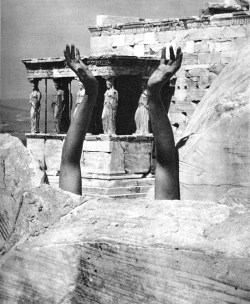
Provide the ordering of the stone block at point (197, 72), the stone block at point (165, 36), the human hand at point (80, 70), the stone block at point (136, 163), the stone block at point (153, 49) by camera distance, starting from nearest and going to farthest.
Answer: the human hand at point (80, 70) → the stone block at point (136, 163) → the stone block at point (197, 72) → the stone block at point (165, 36) → the stone block at point (153, 49)

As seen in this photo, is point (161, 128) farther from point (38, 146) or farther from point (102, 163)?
point (38, 146)

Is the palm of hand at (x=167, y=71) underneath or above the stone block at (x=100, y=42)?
underneath

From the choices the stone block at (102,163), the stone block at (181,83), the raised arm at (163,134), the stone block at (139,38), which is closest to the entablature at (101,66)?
the stone block at (181,83)

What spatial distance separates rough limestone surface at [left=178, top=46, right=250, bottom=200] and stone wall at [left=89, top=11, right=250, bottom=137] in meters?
10.3

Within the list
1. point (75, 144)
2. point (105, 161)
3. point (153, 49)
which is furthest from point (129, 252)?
point (153, 49)

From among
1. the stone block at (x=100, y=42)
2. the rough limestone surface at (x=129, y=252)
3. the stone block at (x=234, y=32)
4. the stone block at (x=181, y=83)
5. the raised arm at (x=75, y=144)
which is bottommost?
the rough limestone surface at (x=129, y=252)

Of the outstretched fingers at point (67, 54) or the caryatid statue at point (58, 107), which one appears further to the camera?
the caryatid statue at point (58, 107)

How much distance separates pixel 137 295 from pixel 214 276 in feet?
1.83

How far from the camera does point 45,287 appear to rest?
5230mm

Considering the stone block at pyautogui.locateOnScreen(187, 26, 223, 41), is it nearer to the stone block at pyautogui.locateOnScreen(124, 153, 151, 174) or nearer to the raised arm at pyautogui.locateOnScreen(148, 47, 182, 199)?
the stone block at pyautogui.locateOnScreen(124, 153, 151, 174)

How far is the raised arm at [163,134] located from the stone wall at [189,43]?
428 inches

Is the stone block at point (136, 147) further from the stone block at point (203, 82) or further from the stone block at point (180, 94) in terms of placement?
the stone block at point (203, 82)

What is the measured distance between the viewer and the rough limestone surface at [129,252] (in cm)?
454

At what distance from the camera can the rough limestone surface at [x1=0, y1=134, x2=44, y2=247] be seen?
19.7 ft
